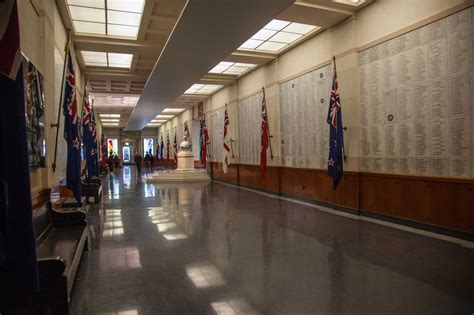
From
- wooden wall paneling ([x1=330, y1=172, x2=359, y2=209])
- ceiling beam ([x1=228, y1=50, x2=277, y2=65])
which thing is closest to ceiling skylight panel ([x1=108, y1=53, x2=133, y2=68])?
ceiling beam ([x1=228, y1=50, x2=277, y2=65])

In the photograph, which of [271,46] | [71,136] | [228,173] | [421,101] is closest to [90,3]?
[71,136]

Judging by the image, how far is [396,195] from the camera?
250 inches

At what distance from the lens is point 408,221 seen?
6.09m

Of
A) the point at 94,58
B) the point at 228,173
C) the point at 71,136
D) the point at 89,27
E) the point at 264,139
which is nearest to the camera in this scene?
the point at 71,136

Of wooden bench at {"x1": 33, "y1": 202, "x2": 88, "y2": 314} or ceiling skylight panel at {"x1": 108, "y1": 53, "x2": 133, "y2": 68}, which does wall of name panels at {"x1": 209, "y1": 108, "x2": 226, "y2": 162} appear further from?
wooden bench at {"x1": 33, "y1": 202, "x2": 88, "y2": 314}

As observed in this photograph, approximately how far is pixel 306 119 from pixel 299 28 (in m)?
2.34

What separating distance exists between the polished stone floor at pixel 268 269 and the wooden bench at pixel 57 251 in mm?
315

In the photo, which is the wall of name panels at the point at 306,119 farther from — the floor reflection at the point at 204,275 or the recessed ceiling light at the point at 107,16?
the floor reflection at the point at 204,275

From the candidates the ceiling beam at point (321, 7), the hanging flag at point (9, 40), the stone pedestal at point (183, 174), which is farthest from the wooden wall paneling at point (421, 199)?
the stone pedestal at point (183, 174)

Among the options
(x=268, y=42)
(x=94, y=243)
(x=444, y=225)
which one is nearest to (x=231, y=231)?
(x=94, y=243)

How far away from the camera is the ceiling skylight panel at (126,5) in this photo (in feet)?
23.0

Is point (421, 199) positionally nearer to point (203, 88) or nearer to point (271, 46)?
point (271, 46)

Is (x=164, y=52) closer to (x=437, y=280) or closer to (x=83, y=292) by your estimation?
(x=83, y=292)

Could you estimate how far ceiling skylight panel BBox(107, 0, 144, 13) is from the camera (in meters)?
7.01
